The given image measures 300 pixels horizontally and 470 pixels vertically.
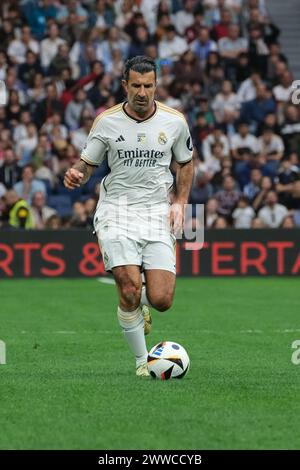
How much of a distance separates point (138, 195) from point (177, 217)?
0.38m

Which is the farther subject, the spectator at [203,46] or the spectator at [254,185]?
the spectator at [203,46]

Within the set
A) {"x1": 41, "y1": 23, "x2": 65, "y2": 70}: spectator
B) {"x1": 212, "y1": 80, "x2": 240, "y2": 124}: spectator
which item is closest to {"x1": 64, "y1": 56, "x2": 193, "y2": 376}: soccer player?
{"x1": 212, "y1": 80, "x2": 240, "y2": 124}: spectator

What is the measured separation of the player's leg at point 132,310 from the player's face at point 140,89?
4.08ft

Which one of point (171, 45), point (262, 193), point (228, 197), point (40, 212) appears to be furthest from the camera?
point (171, 45)

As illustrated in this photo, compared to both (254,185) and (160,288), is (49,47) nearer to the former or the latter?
(254,185)

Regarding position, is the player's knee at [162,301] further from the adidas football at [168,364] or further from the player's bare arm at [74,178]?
the player's bare arm at [74,178]

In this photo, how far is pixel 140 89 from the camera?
941cm

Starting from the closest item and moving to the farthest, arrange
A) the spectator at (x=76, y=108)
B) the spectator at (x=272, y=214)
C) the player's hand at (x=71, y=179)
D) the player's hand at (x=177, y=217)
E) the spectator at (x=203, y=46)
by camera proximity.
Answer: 1. the player's hand at (x=71, y=179)
2. the player's hand at (x=177, y=217)
3. the spectator at (x=272, y=214)
4. the spectator at (x=76, y=108)
5. the spectator at (x=203, y=46)

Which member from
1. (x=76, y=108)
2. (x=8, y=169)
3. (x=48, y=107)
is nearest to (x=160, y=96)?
(x=76, y=108)

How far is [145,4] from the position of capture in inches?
1017

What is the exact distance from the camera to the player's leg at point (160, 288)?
937 cm

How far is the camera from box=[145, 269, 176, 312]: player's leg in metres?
9.37

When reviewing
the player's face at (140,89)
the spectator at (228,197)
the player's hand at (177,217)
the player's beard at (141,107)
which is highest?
the player's face at (140,89)

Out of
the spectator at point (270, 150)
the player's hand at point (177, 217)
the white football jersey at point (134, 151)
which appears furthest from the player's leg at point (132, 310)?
the spectator at point (270, 150)
